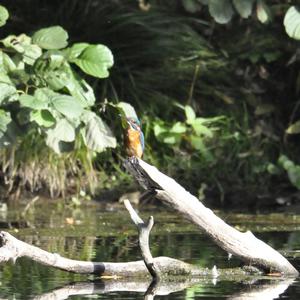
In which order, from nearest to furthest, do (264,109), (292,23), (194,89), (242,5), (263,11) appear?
1. (292,23)
2. (242,5)
3. (263,11)
4. (264,109)
5. (194,89)

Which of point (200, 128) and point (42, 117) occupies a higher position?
point (42, 117)

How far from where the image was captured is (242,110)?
398 inches

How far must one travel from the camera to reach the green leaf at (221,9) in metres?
7.17

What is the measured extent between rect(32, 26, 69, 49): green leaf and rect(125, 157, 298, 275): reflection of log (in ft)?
4.39

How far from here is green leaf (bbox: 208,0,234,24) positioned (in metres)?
7.17

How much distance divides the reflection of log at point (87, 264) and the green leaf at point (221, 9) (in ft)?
7.37

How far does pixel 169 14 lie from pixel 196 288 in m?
5.62

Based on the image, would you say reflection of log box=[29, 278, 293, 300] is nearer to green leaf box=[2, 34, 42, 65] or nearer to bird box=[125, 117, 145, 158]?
bird box=[125, 117, 145, 158]

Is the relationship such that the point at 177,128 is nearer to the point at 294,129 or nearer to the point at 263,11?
the point at 294,129

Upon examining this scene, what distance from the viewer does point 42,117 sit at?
6133mm

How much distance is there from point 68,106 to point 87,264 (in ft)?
3.61

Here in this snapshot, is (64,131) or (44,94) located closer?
(44,94)

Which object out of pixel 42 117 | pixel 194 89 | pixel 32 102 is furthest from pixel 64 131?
pixel 194 89

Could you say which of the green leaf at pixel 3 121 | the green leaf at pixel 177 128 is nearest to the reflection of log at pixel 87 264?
the green leaf at pixel 3 121
